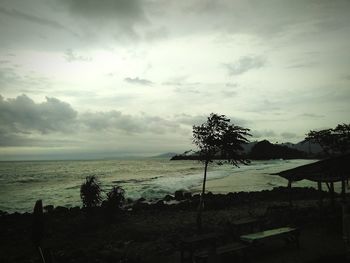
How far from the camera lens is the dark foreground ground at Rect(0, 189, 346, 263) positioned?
9.94m

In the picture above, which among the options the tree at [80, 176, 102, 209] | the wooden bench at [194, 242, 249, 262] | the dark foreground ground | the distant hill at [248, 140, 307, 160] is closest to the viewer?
the wooden bench at [194, 242, 249, 262]

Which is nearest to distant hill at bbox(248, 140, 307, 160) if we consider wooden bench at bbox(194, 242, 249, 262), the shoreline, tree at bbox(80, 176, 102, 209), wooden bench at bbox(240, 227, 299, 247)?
the shoreline

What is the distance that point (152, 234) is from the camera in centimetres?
1484

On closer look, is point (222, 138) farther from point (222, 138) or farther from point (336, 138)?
point (336, 138)

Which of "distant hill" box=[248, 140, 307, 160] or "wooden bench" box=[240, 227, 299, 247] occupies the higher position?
"distant hill" box=[248, 140, 307, 160]

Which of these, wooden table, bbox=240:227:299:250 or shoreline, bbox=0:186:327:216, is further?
shoreline, bbox=0:186:327:216

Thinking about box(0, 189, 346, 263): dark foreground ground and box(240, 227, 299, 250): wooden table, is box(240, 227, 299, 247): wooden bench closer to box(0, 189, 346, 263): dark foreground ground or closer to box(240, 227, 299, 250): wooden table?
box(240, 227, 299, 250): wooden table

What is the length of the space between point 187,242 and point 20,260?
25.1 ft

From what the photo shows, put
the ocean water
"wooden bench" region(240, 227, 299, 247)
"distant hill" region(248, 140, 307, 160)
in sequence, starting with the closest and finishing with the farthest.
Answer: "wooden bench" region(240, 227, 299, 247) → the ocean water → "distant hill" region(248, 140, 307, 160)

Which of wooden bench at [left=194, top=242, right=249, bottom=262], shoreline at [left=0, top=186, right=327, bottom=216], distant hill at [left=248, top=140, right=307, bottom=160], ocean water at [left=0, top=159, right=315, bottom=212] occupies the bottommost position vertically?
ocean water at [left=0, top=159, right=315, bottom=212]

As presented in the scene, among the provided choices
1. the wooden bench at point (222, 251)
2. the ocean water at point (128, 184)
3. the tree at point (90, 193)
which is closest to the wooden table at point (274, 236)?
the wooden bench at point (222, 251)

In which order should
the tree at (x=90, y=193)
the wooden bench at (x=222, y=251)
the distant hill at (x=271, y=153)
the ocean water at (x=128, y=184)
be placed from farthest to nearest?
the distant hill at (x=271, y=153) < the ocean water at (x=128, y=184) < the tree at (x=90, y=193) < the wooden bench at (x=222, y=251)

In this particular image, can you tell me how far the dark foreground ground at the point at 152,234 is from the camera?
994 centimetres

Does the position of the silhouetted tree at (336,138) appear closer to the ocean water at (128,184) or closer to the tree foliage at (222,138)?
the ocean water at (128,184)
